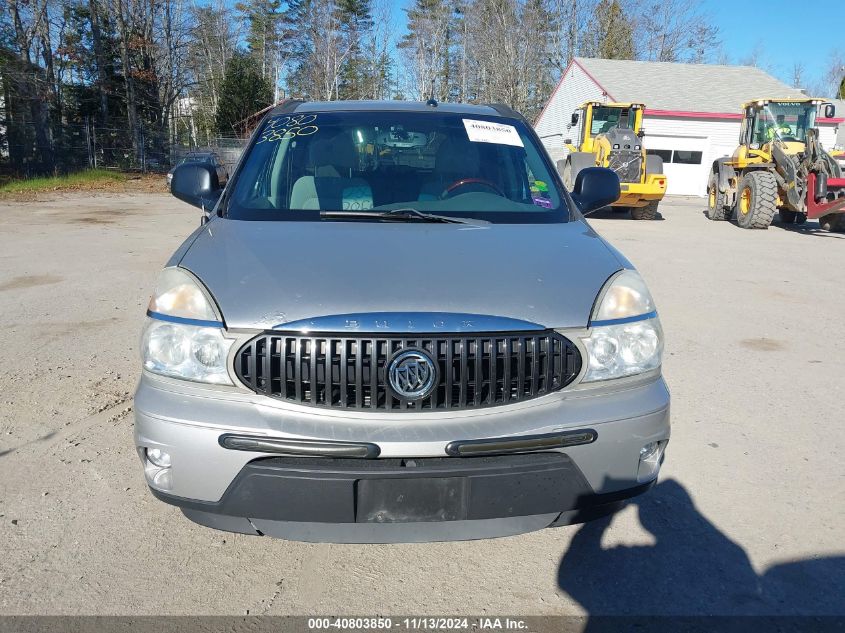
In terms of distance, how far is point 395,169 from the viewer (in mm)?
3467

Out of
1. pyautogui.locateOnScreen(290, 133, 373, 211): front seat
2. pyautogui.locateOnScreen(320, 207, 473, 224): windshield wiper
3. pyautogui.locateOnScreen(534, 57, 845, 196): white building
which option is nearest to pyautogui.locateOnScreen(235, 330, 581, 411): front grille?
pyautogui.locateOnScreen(320, 207, 473, 224): windshield wiper

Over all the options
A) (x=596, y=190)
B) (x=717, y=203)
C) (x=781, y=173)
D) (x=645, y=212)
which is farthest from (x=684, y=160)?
(x=596, y=190)

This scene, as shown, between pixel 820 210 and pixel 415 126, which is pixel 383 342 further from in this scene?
pixel 820 210

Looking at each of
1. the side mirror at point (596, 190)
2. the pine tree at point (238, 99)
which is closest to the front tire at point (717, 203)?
the side mirror at point (596, 190)

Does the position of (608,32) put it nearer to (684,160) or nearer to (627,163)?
(684,160)

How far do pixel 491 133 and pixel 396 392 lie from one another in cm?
211

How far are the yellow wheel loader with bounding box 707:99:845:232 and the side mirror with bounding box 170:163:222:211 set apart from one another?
13583 mm

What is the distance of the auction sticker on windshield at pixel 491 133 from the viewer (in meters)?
3.66

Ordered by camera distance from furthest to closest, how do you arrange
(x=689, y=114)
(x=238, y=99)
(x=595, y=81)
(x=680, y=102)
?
(x=238, y=99) → (x=595, y=81) → (x=680, y=102) → (x=689, y=114)

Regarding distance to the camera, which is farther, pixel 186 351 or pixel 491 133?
pixel 491 133

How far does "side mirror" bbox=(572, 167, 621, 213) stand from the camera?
12.3 feet

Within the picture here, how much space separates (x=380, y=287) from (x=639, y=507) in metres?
1.69

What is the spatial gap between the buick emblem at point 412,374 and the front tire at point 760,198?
15.1 meters

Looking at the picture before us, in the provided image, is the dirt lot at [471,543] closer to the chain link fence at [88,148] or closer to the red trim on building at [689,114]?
the chain link fence at [88,148]
